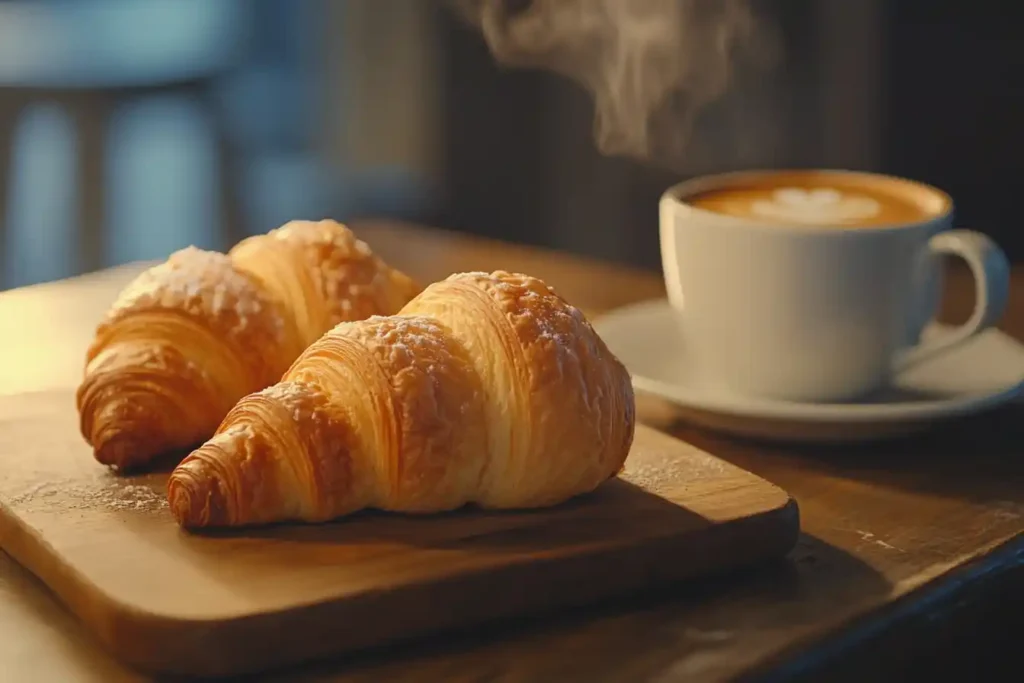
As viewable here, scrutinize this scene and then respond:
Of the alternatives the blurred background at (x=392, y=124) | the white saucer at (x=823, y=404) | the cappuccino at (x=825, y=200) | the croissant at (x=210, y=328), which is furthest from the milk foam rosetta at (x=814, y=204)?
the blurred background at (x=392, y=124)

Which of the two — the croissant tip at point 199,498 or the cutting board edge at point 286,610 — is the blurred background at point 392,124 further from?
the croissant tip at point 199,498

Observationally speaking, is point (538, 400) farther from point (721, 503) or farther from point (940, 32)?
point (940, 32)

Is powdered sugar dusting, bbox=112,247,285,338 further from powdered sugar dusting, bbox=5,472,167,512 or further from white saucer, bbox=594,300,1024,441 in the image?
white saucer, bbox=594,300,1024,441

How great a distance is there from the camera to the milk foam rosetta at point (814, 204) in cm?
114

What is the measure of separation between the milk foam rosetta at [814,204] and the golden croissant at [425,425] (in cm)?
42

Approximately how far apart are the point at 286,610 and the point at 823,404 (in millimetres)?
560

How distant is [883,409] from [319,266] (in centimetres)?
41

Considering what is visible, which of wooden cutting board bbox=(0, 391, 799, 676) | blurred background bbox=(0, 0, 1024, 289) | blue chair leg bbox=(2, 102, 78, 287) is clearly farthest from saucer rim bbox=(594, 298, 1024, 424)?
blue chair leg bbox=(2, 102, 78, 287)

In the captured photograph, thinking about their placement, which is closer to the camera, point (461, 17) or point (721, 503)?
point (721, 503)

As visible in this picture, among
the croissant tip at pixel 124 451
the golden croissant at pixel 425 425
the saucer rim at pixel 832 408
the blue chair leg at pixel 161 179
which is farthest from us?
the blue chair leg at pixel 161 179

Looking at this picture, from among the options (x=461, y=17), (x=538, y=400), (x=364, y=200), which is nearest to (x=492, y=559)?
(x=538, y=400)

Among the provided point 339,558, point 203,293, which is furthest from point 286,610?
point 203,293

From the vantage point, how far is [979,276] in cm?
105

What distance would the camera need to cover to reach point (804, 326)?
1.04 meters
